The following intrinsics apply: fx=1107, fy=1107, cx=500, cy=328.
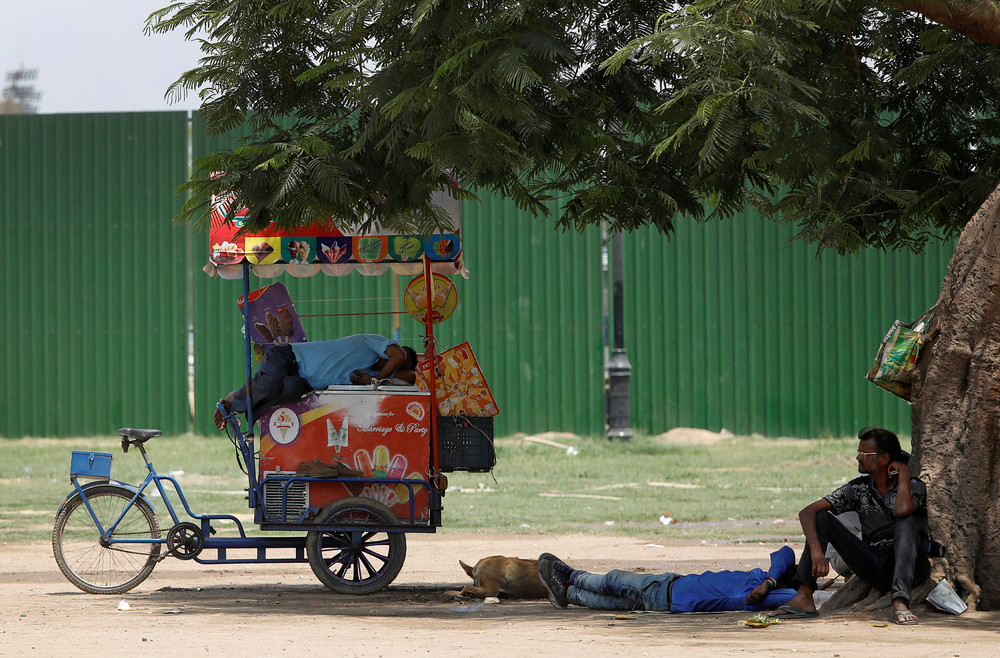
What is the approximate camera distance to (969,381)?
6.18 metres

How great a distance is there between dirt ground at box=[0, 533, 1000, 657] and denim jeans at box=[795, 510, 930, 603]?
20 centimetres

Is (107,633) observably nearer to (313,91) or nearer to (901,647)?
(313,91)

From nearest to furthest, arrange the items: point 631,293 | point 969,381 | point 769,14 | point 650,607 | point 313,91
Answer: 1. point 769,14
2. point 969,381
3. point 650,607
4. point 313,91
5. point 631,293

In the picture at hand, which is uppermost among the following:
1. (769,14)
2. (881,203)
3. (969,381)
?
(769,14)

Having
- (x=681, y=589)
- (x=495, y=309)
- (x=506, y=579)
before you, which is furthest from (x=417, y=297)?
(x=495, y=309)

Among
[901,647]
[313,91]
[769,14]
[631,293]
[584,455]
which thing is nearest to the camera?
[769,14]

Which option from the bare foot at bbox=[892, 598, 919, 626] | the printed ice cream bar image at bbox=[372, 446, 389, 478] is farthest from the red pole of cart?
the bare foot at bbox=[892, 598, 919, 626]

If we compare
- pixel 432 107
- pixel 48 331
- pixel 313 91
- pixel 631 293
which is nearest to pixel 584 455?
pixel 631 293

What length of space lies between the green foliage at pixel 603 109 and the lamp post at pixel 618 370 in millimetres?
9704

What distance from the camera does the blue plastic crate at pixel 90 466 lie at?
752 centimetres

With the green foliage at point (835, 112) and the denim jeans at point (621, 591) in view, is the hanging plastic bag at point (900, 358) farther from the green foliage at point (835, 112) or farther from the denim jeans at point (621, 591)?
the denim jeans at point (621, 591)

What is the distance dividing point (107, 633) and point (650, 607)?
308cm

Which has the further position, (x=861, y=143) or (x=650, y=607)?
(x=650, y=607)

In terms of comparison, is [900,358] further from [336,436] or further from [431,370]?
[336,436]
